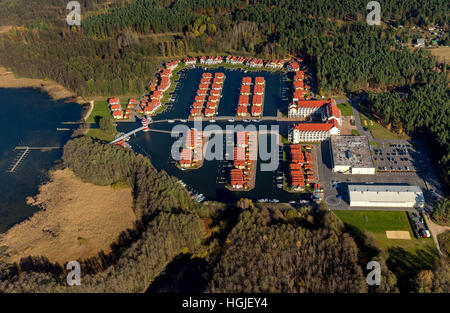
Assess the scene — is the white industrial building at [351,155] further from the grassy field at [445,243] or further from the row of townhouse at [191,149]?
the row of townhouse at [191,149]

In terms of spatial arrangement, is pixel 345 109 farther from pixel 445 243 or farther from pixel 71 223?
pixel 71 223

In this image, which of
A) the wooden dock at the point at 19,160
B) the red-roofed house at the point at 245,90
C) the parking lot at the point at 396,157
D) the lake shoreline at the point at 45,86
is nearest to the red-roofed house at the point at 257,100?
the red-roofed house at the point at 245,90

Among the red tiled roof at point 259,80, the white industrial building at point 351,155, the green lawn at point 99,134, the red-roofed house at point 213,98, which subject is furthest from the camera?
the red tiled roof at point 259,80

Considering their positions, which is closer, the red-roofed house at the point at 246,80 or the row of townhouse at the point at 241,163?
the row of townhouse at the point at 241,163

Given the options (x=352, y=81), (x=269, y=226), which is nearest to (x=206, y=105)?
(x=352, y=81)

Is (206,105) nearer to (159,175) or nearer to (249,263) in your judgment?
(159,175)

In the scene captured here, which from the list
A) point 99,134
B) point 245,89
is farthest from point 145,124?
point 245,89
